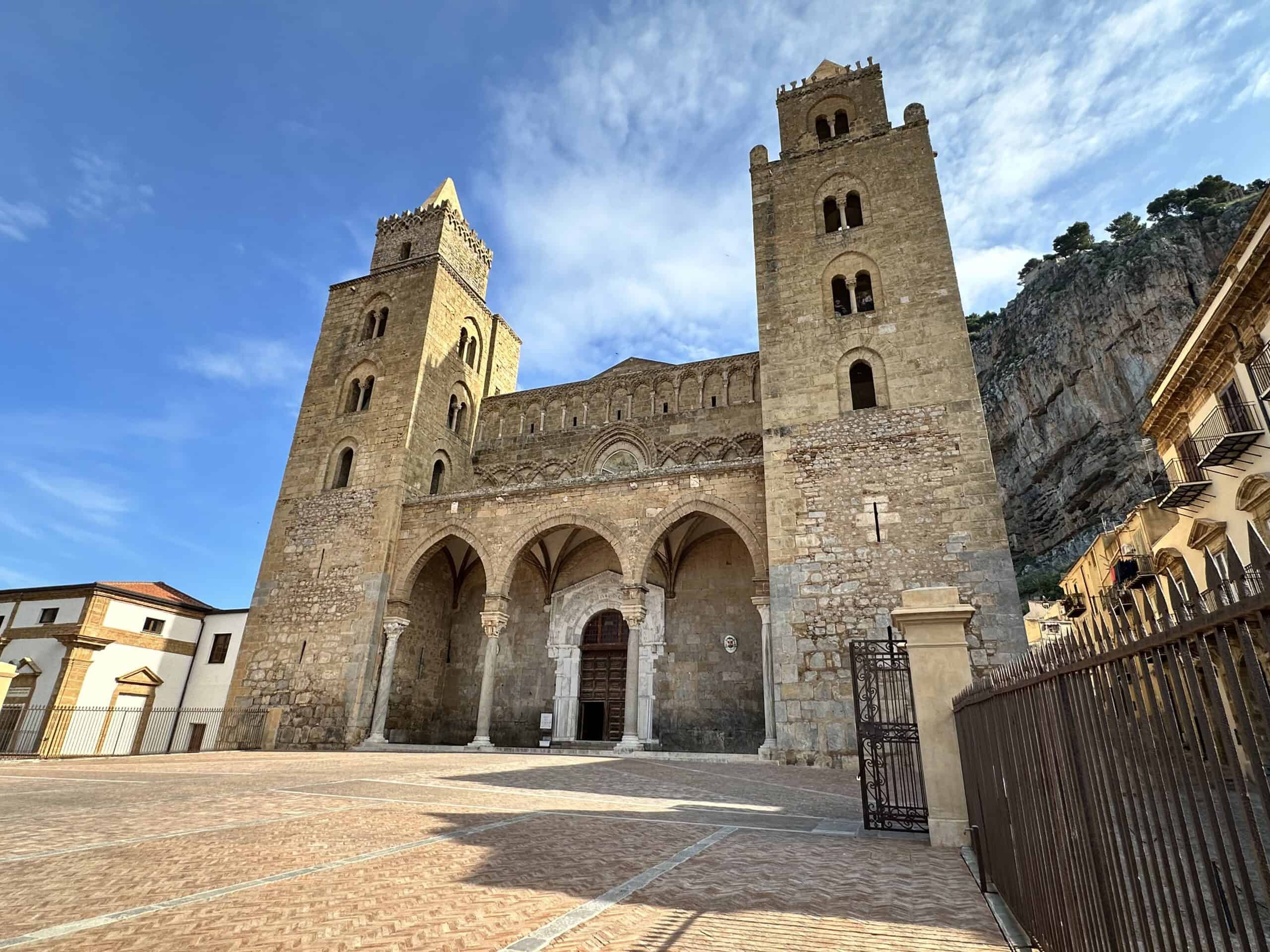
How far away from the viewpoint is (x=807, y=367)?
15.7 metres

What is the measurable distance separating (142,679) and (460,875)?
22.3 metres

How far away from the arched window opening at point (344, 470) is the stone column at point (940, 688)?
691 inches

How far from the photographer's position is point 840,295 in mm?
17422

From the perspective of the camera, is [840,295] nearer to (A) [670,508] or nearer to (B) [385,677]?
(A) [670,508]

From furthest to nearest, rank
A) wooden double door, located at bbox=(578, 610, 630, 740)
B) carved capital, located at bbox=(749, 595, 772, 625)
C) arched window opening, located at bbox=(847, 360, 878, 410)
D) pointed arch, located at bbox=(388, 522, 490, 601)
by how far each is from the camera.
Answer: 1. wooden double door, located at bbox=(578, 610, 630, 740)
2. pointed arch, located at bbox=(388, 522, 490, 601)
3. arched window opening, located at bbox=(847, 360, 878, 410)
4. carved capital, located at bbox=(749, 595, 772, 625)

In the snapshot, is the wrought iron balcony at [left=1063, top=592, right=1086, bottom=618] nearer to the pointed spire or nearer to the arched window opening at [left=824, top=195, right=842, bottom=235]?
the arched window opening at [left=824, top=195, right=842, bottom=235]

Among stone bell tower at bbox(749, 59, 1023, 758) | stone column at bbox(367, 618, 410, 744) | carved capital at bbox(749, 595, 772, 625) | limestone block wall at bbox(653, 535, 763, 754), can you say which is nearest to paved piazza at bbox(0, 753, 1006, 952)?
stone bell tower at bbox(749, 59, 1023, 758)

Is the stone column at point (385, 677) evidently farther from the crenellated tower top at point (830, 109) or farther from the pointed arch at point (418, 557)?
the crenellated tower top at point (830, 109)

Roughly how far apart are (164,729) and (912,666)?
23.7 metres

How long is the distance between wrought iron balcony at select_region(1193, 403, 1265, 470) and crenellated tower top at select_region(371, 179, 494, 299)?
68.8 feet

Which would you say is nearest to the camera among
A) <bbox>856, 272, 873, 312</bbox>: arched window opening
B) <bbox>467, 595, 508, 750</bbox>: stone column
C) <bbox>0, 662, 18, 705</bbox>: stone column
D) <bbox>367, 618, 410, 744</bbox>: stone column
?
<bbox>0, 662, 18, 705</bbox>: stone column

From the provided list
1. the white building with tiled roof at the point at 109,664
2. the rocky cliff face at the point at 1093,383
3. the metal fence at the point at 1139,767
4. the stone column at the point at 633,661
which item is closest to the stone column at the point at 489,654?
the stone column at the point at 633,661

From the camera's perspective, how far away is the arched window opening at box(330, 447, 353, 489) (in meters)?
19.7

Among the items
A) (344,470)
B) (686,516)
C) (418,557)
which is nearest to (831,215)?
(686,516)
